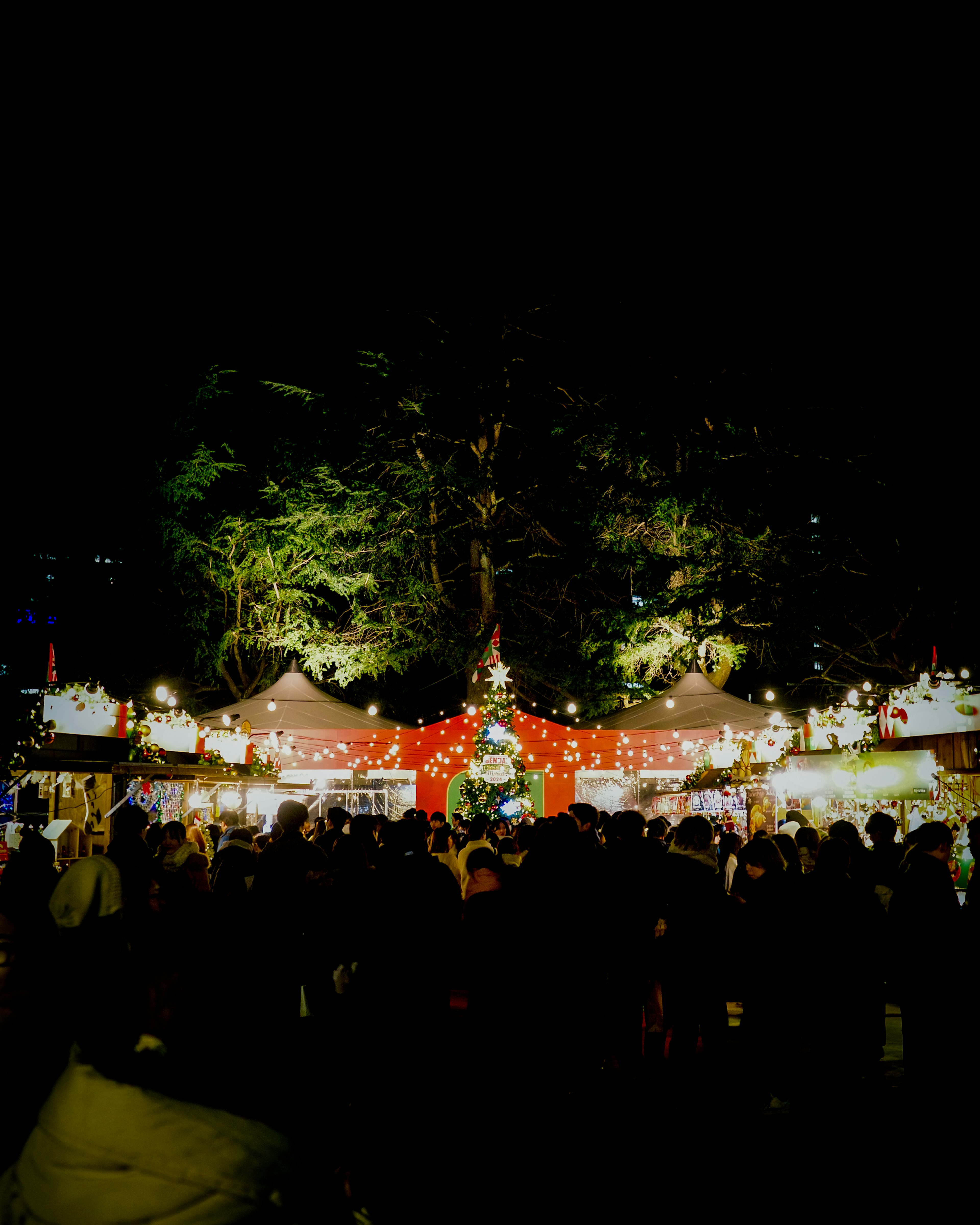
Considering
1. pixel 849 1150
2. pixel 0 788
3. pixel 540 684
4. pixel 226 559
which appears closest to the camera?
pixel 849 1150

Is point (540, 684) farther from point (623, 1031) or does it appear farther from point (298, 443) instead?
point (623, 1031)

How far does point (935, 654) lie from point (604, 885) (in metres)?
5.40

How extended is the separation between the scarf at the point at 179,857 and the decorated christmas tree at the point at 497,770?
348 inches

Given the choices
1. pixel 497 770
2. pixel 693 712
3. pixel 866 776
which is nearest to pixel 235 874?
pixel 866 776

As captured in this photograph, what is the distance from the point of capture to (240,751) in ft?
47.6

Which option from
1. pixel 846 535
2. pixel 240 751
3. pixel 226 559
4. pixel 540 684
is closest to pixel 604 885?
pixel 240 751

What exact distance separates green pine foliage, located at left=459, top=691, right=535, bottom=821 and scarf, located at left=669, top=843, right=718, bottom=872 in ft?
31.5

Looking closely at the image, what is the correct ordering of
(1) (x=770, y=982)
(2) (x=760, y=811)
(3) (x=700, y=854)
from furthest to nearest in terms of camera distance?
(2) (x=760, y=811) < (3) (x=700, y=854) < (1) (x=770, y=982)

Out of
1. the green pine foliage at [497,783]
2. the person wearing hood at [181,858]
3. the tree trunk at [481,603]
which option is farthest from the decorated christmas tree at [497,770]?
the person wearing hood at [181,858]

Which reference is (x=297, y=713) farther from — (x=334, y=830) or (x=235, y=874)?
(x=235, y=874)

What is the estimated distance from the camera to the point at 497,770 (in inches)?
677

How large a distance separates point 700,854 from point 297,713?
12.7 m

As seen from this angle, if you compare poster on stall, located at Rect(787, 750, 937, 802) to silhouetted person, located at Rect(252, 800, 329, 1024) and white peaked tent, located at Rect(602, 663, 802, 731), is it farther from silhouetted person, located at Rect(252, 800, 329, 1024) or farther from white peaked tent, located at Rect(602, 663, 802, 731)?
Result: silhouetted person, located at Rect(252, 800, 329, 1024)

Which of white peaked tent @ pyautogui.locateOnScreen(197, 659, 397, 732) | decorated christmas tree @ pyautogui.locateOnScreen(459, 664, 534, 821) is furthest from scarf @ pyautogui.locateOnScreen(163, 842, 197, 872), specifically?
white peaked tent @ pyautogui.locateOnScreen(197, 659, 397, 732)
